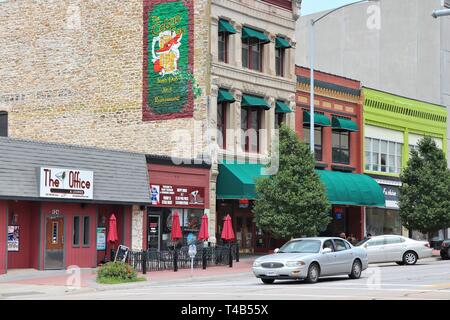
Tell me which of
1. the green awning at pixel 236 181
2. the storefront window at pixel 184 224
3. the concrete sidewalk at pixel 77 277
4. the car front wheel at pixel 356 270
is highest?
the green awning at pixel 236 181

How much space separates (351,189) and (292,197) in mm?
10125

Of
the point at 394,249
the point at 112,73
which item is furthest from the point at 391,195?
the point at 112,73

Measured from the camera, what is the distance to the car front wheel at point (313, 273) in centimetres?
2503

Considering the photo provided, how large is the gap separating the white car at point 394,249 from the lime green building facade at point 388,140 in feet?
45.1

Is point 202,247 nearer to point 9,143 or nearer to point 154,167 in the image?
point 154,167

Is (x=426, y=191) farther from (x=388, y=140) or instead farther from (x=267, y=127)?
(x=267, y=127)

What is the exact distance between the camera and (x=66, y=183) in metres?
32.1

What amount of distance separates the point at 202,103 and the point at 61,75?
978 centimetres

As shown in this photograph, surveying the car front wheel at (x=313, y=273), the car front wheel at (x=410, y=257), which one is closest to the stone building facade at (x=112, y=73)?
the car front wheel at (x=410, y=257)

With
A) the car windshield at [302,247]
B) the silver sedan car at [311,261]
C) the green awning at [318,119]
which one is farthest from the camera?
the green awning at [318,119]

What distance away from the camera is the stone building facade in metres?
39.8

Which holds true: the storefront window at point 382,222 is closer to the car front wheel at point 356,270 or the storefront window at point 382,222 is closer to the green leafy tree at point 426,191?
the green leafy tree at point 426,191

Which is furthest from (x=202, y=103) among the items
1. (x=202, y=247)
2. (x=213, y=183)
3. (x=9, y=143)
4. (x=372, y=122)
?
(x=372, y=122)
